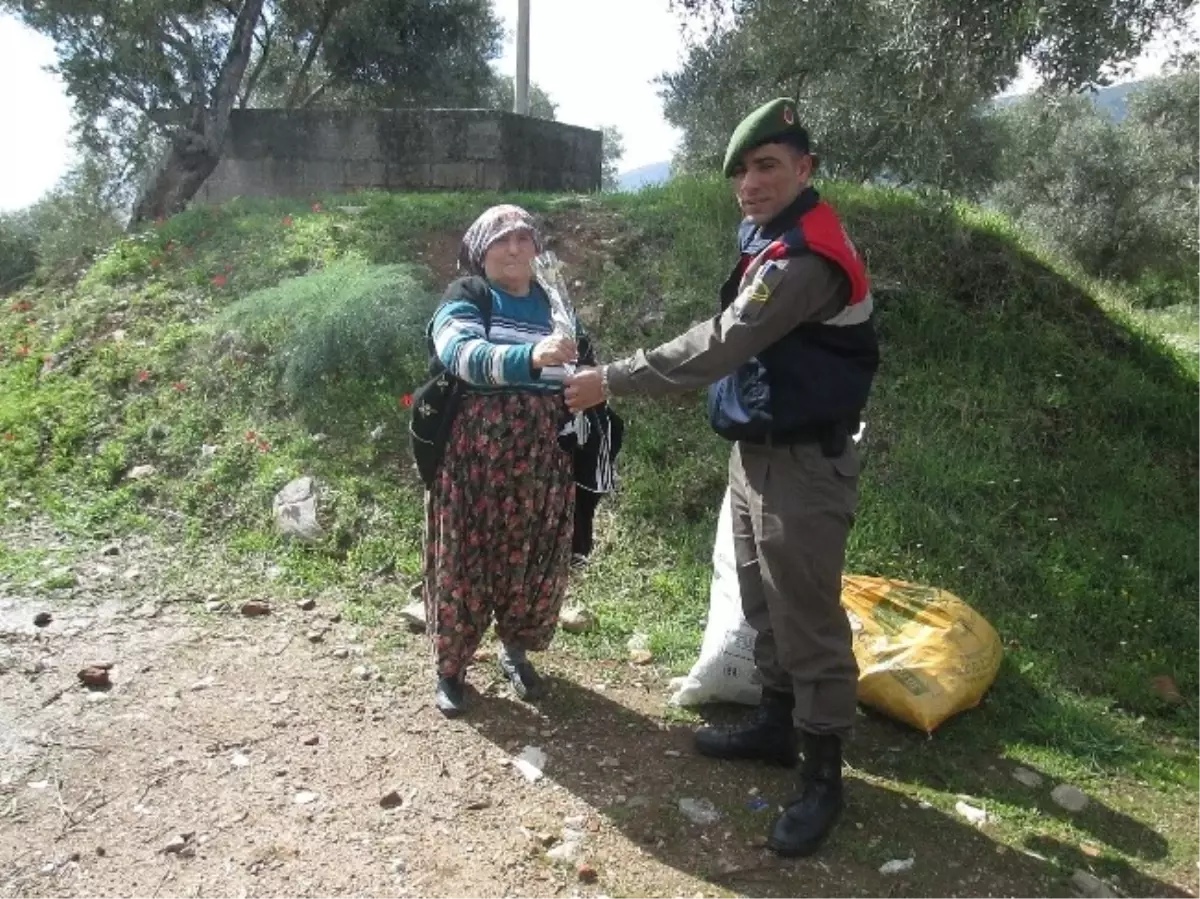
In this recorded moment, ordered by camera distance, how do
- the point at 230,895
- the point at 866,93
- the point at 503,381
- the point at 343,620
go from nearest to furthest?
the point at 230,895
the point at 503,381
the point at 343,620
the point at 866,93

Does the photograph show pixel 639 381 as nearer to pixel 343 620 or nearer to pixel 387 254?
pixel 343 620

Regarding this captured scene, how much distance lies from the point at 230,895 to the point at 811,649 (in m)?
1.71

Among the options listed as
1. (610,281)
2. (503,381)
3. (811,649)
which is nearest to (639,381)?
(503,381)

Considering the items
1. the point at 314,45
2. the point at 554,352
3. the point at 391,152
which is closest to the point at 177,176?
the point at 391,152

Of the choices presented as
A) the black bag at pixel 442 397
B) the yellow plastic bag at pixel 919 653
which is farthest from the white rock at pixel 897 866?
the black bag at pixel 442 397

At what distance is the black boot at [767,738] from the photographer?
3.22 metres

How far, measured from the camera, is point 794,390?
2.69 meters

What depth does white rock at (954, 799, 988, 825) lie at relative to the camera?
301 centimetres

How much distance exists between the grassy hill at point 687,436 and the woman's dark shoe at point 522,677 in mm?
473

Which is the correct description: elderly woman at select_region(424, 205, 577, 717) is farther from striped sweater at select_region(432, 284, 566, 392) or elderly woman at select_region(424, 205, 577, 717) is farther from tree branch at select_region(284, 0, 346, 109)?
tree branch at select_region(284, 0, 346, 109)

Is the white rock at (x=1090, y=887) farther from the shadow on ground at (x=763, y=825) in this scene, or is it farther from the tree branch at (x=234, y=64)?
the tree branch at (x=234, y=64)

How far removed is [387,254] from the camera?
7.09m

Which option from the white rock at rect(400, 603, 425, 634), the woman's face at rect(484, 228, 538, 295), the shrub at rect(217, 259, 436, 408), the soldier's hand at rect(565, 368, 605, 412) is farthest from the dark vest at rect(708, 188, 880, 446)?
the shrub at rect(217, 259, 436, 408)

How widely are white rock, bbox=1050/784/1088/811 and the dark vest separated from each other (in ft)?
4.88
